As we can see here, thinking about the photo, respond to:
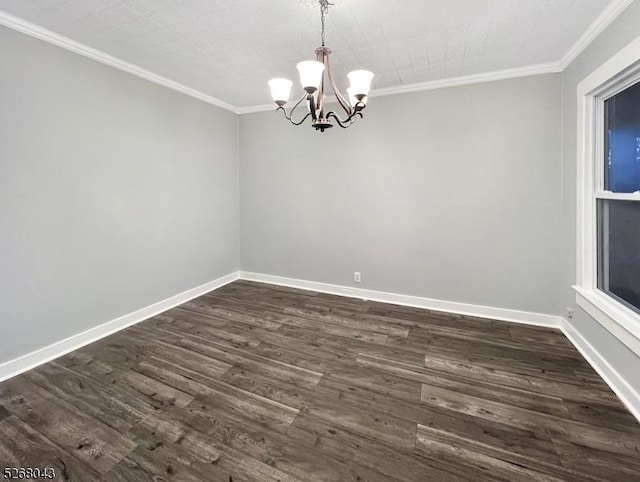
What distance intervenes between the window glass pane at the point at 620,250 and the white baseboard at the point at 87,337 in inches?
169

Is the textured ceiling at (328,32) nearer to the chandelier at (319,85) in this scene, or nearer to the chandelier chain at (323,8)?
the chandelier chain at (323,8)

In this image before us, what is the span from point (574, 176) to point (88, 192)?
439 centimetres

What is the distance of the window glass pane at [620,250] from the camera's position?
201 centimetres

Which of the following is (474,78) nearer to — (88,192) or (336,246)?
(336,246)

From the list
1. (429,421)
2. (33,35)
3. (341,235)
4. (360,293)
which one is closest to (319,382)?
(429,421)

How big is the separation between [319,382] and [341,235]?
2.09m

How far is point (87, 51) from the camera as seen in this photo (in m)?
2.54

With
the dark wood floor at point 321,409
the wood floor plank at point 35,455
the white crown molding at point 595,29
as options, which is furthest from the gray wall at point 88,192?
the white crown molding at point 595,29

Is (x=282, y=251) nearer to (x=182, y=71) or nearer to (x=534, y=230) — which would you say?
(x=182, y=71)

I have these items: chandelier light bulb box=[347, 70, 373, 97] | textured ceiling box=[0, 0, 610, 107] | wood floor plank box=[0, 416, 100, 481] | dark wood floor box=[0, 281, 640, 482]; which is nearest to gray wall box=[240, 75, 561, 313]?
textured ceiling box=[0, 0, 610, 107]

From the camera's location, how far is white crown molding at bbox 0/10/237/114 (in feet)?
6.96

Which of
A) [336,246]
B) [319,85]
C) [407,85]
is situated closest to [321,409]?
[319,85]

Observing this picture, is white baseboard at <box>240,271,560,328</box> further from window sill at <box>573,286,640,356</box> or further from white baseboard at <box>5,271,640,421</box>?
window sill at <box>573,286,640,356</box>

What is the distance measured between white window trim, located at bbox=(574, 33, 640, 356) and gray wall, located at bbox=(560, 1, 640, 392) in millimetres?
95
